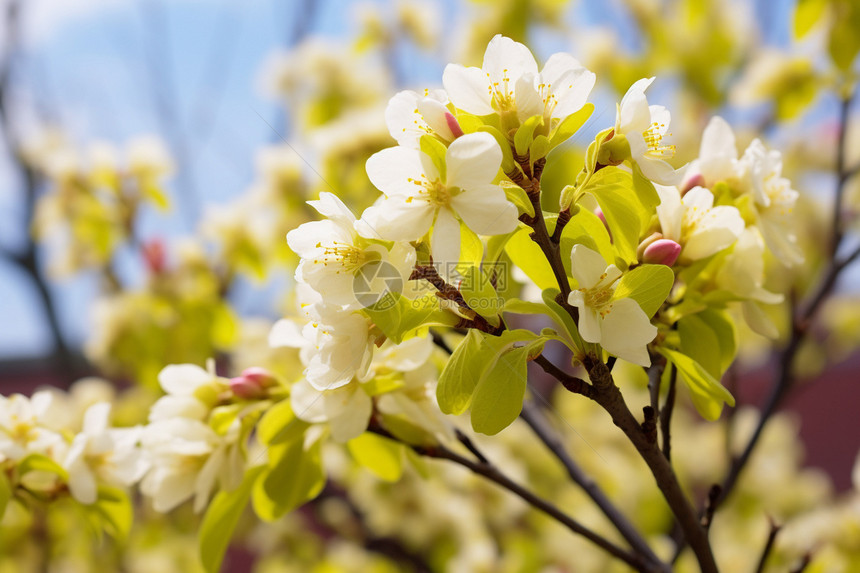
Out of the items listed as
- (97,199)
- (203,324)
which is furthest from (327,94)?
(203,324)

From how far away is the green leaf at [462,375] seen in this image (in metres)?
0.41

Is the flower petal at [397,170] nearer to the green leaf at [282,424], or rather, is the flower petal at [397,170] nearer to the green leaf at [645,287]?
the green leaf at [645,287]

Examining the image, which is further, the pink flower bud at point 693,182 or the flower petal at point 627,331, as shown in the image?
the pink flower bud at point 693,182

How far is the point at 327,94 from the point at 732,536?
165cm

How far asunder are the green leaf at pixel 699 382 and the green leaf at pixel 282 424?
0.93 feet

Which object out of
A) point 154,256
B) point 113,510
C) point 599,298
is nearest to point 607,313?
point 599,298

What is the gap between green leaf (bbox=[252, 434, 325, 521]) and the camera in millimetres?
572

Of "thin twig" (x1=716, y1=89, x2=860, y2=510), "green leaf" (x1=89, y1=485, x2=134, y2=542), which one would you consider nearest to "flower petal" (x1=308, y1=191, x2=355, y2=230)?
"green leaf" (x1=89, y1=485, x2=134, y2=542)

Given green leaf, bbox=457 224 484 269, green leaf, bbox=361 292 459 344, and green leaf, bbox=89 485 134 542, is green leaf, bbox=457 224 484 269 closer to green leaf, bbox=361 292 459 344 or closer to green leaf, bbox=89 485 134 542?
green leaf, bbox=361 292 459 344

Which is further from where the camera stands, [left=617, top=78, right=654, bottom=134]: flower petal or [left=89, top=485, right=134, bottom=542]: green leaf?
[left=89, top=485, right=134, bottom=542]: green leaf

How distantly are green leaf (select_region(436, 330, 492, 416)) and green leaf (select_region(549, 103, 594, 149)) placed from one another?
0.42 feet

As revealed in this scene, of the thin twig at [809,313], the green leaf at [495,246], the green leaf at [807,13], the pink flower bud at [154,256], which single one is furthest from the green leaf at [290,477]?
the pink flower bud at [154,256]

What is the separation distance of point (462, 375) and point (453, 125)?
0.15m

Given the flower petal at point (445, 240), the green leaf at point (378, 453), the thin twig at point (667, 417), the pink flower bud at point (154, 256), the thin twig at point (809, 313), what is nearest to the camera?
the flower petal at point (445, 240)
